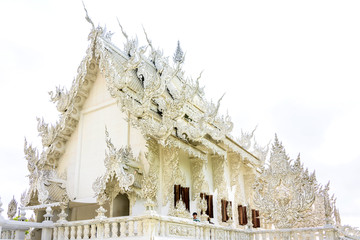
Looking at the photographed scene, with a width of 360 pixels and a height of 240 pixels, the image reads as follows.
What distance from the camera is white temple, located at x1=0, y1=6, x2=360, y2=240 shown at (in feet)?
26.6

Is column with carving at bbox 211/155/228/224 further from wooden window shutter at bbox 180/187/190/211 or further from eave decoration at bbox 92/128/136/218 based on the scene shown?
eave decoration at bbox 92/128/136/218

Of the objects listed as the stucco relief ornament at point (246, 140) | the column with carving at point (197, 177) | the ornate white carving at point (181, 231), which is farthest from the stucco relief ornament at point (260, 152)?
the ornate white carving at point (181, 231)

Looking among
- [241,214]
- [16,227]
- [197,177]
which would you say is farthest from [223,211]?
[16,227]

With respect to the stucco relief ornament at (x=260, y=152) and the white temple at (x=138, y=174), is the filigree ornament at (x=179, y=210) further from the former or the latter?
the stucco relief ornament at (x=260, y=152)

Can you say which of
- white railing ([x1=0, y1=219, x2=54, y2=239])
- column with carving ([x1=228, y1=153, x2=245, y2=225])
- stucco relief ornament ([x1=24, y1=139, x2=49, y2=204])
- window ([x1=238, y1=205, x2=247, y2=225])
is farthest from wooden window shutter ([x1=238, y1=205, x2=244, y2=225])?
white railing ([x1=0, y1=219, x2=54, y2=239])

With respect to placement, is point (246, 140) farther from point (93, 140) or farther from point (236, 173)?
point (93, 140)

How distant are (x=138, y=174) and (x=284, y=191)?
3.46m

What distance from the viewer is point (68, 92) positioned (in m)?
11.3

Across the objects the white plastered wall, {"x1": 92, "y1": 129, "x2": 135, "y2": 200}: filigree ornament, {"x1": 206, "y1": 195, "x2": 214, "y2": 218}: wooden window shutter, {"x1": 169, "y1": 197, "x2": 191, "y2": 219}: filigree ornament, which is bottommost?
{"x1": 169, "y1": 197, "x2": 191, "y2": 219}: filigree ornament

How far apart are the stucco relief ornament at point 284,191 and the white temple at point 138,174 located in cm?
2

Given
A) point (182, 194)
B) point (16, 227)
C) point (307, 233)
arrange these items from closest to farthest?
point (16, 227) → point (307, 233) → point (182, 194)

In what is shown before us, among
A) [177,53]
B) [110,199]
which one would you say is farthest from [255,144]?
[110,199]

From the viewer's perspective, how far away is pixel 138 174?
30.5 ft

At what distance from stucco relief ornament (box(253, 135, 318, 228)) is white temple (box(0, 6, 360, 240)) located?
2 cm
